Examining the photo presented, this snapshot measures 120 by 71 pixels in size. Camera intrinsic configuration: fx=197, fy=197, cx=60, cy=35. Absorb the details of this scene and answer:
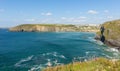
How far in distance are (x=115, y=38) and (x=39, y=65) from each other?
82761mm

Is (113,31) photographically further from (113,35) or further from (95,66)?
(95,66)

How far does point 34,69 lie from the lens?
68.8 metres

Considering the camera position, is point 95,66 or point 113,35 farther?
point 113,35

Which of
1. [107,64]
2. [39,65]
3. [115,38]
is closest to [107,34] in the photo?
[115,38]

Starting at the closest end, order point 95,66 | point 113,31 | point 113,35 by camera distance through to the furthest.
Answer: point 95,66
point 113,35
point 113,31

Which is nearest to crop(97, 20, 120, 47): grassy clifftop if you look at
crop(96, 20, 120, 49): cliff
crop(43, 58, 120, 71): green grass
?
crop(96, 20, 120, 49): cliff

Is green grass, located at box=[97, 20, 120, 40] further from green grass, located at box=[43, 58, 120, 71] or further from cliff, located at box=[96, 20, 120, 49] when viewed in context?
green grass, located at box=[43, 58, 120, 71]

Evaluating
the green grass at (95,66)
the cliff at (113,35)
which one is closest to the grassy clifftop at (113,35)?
the cliff at (113,35)

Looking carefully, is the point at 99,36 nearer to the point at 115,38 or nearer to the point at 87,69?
the point at 115,38

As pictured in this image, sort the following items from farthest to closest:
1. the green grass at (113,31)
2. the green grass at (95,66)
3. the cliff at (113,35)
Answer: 1. the green grass at (113,31)
2. the cliff at (113,35)
3. the green grass at (95,66)

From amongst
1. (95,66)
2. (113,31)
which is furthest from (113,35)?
(95,66)

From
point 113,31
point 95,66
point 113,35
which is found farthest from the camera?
point 113,31

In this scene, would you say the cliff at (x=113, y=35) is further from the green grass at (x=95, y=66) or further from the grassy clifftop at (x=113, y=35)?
the green grass at (x=95, y=66)

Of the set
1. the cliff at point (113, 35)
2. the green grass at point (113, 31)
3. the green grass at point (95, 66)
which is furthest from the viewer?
the green grass at point (113, 31)
